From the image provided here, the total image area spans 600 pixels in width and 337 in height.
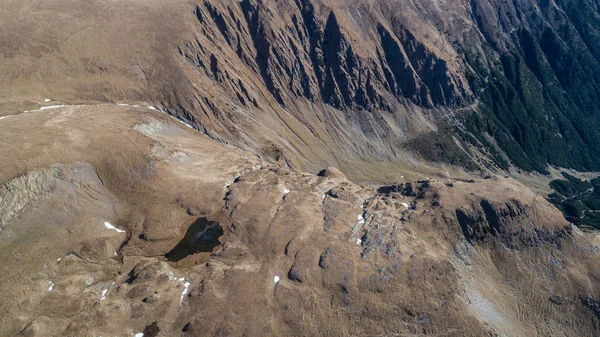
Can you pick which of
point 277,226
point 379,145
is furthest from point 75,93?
point 379,145

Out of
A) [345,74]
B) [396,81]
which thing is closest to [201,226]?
[345,74]

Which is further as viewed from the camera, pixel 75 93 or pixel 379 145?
pixel 379 145

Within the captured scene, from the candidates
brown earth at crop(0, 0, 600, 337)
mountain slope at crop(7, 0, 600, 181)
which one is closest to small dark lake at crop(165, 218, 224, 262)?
brown earth at crop(0, 0, 600, 337)

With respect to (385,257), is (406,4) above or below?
above

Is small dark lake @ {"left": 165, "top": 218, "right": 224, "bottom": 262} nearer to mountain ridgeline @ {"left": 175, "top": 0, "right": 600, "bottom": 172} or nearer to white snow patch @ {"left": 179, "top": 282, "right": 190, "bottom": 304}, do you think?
white snow patch @ {"left": 179, "top": 282, "right": 190, "bottom": 304}

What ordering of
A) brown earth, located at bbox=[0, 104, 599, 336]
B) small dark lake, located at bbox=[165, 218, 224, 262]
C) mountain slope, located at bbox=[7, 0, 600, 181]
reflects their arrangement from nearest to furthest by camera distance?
1. brown earth, located at bbox=[0, 104, 599, 336]
2. small dark lake, located at bbox=[165, 218, 224, 262]
3. mountain slope, located at bbox=[7, 0, 600, 181]

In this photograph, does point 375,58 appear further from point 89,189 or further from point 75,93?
point 89,189
